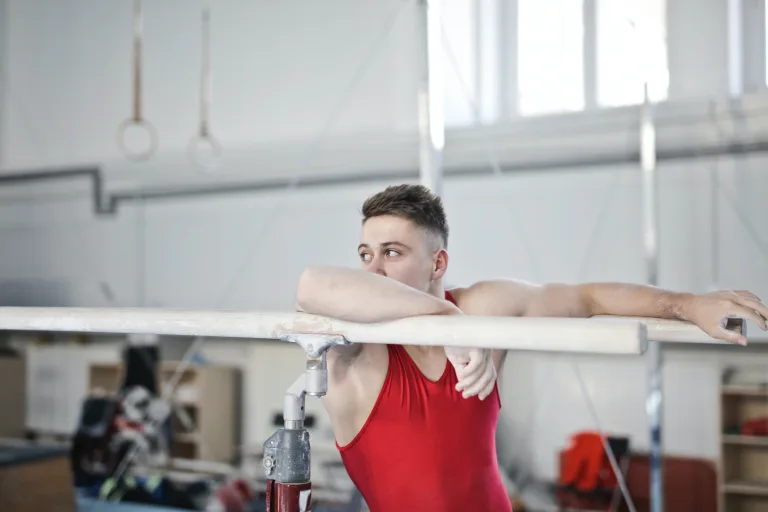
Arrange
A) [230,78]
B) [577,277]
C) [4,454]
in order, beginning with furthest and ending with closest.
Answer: [230,78], [577,277], [4,454]

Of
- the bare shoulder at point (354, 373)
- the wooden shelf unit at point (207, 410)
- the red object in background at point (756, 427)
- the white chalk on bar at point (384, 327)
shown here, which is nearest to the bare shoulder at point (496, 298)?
the bare shoulder at point (354, 373)

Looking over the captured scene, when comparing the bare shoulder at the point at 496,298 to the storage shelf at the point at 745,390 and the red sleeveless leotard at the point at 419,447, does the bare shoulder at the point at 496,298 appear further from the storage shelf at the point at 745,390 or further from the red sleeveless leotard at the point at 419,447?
the storage shelf at the point at 745,390

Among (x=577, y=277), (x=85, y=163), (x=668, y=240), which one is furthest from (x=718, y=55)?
(x=85, y=163)

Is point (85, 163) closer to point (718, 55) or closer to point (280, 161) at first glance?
point (280, 161)

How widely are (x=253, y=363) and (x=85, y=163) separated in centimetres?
193

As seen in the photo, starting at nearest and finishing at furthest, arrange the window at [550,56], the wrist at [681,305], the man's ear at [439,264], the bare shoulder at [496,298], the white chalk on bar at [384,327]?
the white chalk on bar at [384,327] → the wrist at [681,305] → the man's ear at [439,264] → the bare shoulder at [496,298] → the window at [550,56]

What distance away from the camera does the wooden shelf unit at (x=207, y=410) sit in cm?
474

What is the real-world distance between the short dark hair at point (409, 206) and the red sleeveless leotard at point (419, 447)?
0.23m

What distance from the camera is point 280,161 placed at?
190 inches

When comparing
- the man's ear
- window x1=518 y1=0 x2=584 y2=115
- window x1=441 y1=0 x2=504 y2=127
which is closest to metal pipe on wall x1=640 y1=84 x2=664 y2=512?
window x1=518 y1=0 x2=584 y2=115

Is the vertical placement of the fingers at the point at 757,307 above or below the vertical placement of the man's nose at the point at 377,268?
below

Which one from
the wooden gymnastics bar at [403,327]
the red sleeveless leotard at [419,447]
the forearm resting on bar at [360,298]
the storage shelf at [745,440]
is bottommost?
the storage shelf at [745,440]

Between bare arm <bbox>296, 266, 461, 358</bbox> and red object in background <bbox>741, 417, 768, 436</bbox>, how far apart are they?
2.98 metres

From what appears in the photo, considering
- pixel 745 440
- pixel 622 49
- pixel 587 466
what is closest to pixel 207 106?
pixel 622 49
